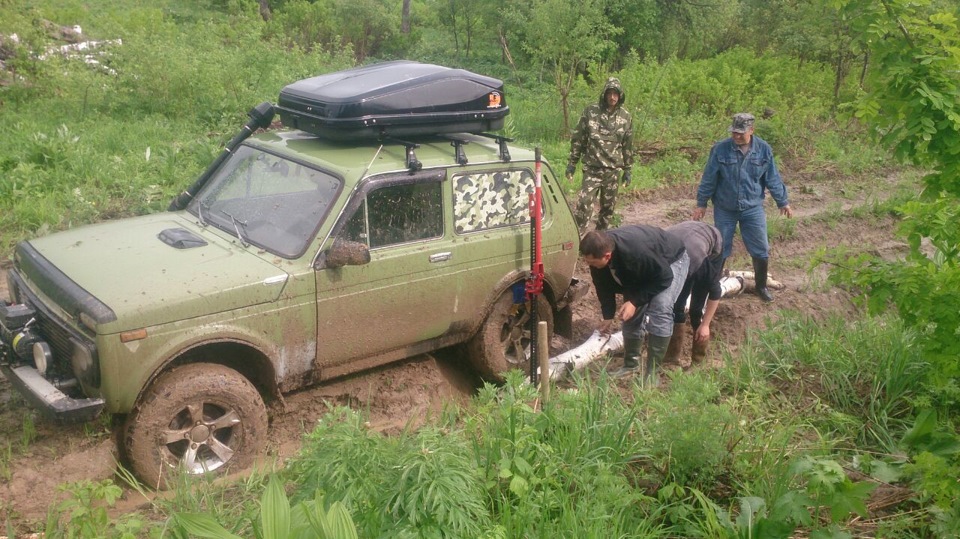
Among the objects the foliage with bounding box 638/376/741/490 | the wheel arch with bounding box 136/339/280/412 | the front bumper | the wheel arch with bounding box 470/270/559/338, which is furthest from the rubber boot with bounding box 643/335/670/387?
the front bumper

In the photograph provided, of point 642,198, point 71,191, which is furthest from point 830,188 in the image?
point 71,191

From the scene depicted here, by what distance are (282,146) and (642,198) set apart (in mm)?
Result: 6230

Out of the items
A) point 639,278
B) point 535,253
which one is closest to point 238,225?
A: point 535,253

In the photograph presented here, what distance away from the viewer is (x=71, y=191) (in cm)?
859

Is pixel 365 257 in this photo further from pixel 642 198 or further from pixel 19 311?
pixel 642 198

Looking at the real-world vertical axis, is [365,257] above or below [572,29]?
below

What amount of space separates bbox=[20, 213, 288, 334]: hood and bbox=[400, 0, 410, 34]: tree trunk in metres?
19.9

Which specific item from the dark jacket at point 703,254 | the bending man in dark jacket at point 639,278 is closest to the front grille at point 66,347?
the bending man in dark jacket at point 639,278

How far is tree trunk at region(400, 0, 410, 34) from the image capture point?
23844 millimetres

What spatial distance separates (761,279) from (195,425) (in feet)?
17.3

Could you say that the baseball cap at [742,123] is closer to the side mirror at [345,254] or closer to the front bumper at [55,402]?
the side mirror at [345,254]

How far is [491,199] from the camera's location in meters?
5.80

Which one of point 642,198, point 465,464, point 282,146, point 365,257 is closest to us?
point 465,464

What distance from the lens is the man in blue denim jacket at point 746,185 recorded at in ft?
24.7
